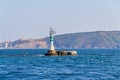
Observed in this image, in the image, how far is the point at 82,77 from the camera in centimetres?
6650

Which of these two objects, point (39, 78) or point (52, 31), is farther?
point (52, 31)

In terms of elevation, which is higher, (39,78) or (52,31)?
(52,31)

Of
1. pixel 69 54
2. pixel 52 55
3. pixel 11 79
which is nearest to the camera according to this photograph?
pixel 11 79

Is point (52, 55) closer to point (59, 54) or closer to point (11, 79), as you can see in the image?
point (59, 54)

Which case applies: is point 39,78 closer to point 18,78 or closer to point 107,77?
point 18,78

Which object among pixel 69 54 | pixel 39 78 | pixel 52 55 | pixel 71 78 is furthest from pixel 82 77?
pixel 69 54

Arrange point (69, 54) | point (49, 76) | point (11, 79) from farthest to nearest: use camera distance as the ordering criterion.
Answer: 1. point (69, 54)
2. point (49, 76)
3. point (11, 79)

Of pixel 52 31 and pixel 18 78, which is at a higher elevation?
pixel 52 31

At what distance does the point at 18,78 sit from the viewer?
65.4 meters

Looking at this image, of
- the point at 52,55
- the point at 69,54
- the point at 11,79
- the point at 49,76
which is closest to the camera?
the point at 11,79

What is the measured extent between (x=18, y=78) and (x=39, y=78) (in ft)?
10.2

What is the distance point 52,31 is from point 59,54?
1038 cm

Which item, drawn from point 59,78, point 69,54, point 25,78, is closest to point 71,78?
point 59,78

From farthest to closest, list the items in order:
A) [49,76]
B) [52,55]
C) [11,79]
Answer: [52,55]
[49,76]
[11,79]
